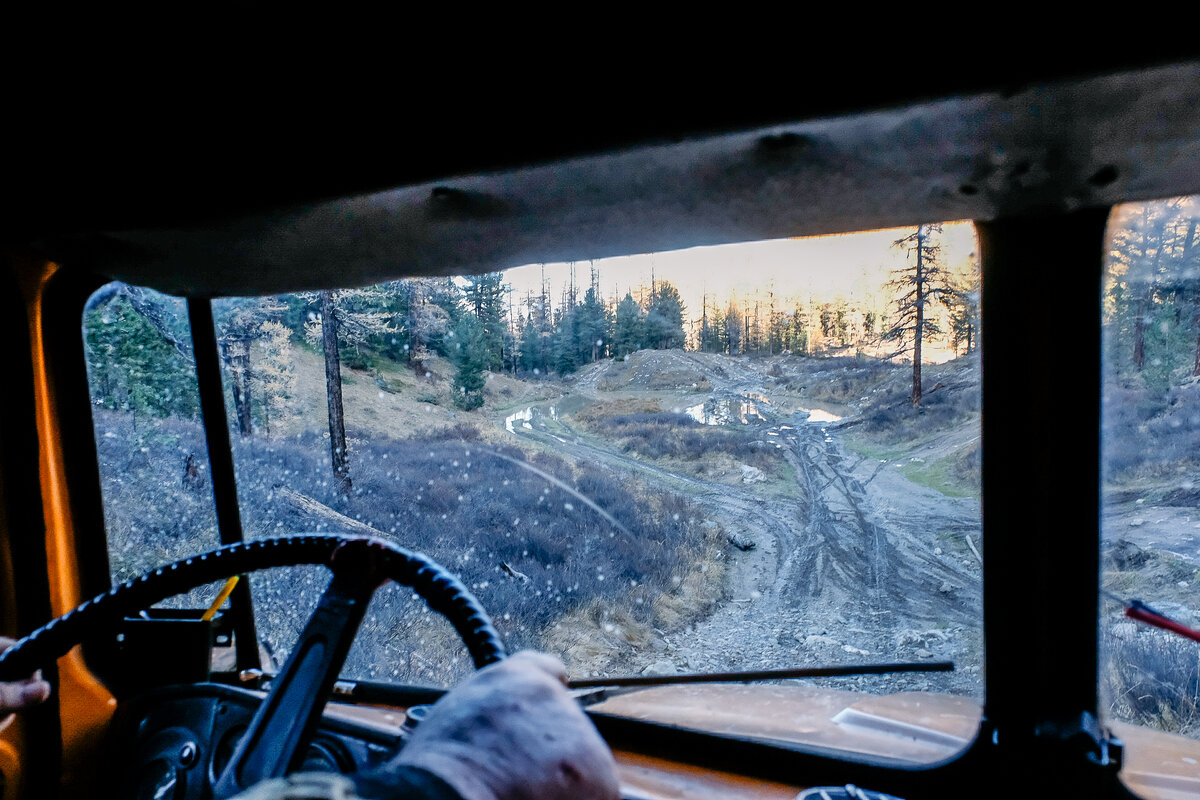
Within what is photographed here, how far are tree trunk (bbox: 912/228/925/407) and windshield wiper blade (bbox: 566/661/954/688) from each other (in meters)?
0.68

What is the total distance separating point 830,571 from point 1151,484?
832 millimetres

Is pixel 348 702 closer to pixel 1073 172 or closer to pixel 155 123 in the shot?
pixel 155 123

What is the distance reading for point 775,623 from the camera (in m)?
1.92

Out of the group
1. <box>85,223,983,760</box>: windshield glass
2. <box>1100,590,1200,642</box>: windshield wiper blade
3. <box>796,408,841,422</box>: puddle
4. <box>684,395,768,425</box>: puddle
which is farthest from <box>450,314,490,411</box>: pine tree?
<box>1100,590,1200,642</box>: windshield wiper blade

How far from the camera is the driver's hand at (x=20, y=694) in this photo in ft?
4.52

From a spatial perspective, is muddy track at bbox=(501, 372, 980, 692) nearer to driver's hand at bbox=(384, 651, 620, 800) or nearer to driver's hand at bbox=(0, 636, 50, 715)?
driver's hand at bbox=(384, 651, 620, 800)

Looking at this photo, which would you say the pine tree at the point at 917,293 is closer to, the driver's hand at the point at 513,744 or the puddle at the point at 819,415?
the puddle at the point at 819,415

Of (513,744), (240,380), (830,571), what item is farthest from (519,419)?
(513,744)

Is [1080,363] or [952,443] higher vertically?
[1080,363]

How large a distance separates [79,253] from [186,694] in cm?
140

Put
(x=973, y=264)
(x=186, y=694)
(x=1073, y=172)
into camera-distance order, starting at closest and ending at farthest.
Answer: (x=1073, y=172) < (x=973, y=264) < (x=186, y=694)

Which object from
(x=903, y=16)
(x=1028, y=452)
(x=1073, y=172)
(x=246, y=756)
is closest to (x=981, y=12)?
(x=903, y=16)

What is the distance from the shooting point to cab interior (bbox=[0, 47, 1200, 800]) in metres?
1.04

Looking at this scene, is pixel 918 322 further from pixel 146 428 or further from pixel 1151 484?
pixel 146 428
